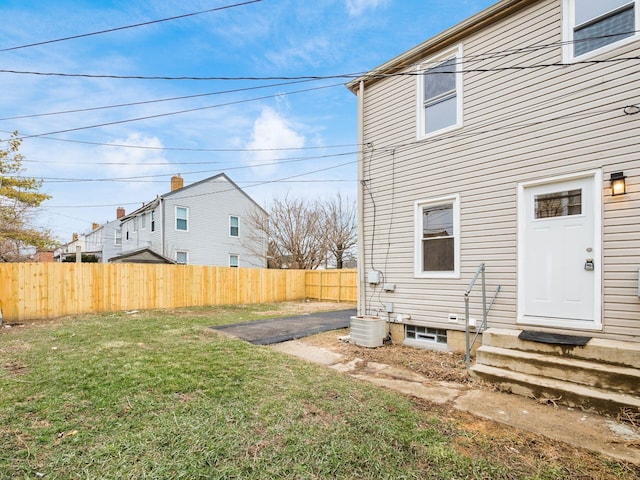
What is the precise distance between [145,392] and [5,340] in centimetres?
497

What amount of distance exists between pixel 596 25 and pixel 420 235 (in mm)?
3687

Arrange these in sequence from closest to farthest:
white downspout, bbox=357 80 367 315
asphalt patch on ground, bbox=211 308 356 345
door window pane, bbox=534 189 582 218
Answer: door window pane, bbox=534 189 582 218
asphalt patch on ground, bbox=211 308 356 345
white downspout, bbox=357 80 367 315

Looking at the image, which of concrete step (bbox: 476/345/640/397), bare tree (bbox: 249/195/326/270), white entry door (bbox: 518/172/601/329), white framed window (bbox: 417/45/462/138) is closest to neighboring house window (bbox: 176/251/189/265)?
bare tree (bbox: 249/195/326/270)

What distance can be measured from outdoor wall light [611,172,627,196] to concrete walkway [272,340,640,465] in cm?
256

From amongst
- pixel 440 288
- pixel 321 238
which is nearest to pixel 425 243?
pixel 440 288

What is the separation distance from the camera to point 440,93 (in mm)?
5812

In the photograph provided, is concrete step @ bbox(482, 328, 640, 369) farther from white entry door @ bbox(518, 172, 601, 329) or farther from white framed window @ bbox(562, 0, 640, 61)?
white framed window @ bbox(562, 0, 640, 61)

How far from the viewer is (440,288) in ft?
18.3

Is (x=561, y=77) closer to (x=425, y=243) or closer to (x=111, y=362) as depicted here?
(x=425, y=243)

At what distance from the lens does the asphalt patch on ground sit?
6645 mm

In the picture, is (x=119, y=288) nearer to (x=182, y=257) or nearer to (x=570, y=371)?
(x=182, y=257)

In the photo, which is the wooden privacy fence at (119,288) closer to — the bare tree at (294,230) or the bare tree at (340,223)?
the bare tree at (294,230)

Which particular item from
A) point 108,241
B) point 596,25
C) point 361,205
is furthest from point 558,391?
point 108,241

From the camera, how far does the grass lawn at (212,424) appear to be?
2.19 meters
